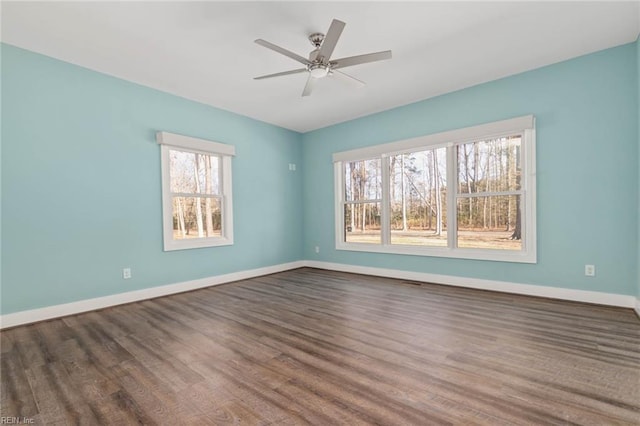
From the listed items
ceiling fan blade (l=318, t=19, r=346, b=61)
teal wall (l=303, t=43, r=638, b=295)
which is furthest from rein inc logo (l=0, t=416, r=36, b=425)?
teal wall (l=303, t=43, r=638, b=295)

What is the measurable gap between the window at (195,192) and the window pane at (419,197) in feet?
8.88

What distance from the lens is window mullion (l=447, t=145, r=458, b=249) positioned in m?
4.33

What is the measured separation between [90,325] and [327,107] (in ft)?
13.4

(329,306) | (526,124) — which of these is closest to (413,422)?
(329,306)

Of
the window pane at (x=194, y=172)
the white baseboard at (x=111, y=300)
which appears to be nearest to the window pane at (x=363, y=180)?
→ the white baseboard at (x=111, y=300)

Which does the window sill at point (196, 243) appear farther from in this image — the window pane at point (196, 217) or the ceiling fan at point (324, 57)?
the ceiling fan at point (324, 57)

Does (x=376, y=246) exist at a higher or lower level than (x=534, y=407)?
higher

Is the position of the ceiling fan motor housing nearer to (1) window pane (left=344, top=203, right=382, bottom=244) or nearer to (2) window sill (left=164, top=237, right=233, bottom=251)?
(1) window pane (left=344, top=203, right=382, bottom=244)

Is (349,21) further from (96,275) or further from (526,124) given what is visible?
(96,275)

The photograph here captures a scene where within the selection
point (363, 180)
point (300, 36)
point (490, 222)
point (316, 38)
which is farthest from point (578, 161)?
point (300, 36)

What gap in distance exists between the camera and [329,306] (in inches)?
136

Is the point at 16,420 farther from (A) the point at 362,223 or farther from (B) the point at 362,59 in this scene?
(A) the point at 362,223

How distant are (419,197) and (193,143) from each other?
349 centimetres

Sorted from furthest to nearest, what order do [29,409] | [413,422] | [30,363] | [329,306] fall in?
[329,306]
[30,363]
[29,409]
[413,422]
